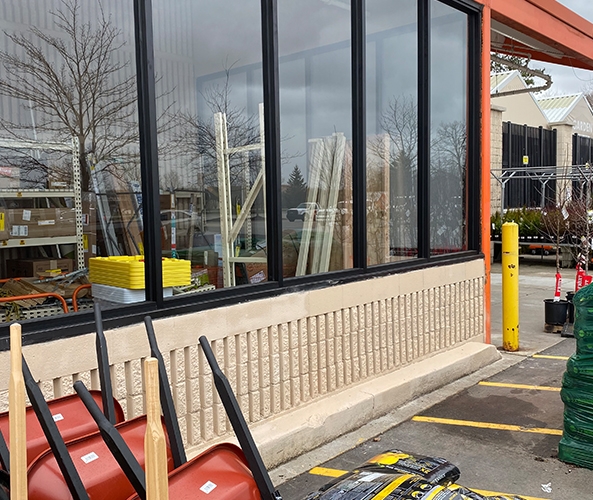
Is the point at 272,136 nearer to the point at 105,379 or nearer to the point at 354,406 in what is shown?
the point at 354,406

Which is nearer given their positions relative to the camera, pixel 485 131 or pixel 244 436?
pixel 244 436

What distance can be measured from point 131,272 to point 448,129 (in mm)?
4274

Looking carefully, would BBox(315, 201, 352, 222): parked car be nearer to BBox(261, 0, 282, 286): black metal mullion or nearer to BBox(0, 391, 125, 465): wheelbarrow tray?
BBox(261, 0, 282, 286): black metal mullion

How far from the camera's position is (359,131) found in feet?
18.5

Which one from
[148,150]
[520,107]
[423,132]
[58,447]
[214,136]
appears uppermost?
[520,107]

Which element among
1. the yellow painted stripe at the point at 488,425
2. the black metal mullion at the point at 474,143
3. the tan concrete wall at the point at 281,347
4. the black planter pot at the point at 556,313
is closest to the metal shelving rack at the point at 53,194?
the tan concrete wall at the point at 281,347

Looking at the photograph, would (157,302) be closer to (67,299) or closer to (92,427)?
(67,299)

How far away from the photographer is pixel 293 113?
17.6ft

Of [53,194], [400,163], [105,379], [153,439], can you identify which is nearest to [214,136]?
[53,194]

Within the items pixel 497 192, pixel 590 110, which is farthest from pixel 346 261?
pixel 590 110

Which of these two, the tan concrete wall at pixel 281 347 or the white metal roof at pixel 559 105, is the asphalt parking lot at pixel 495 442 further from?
the white metal roof at pixel 559 105

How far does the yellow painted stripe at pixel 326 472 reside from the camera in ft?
13.8

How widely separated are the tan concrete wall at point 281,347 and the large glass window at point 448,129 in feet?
1.62

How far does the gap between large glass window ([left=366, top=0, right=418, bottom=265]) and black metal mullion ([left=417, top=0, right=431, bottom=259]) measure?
5 centimetres
